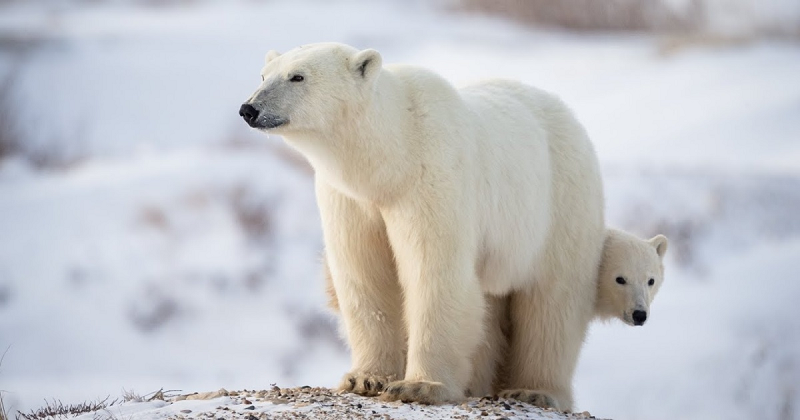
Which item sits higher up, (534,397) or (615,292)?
(615,292)

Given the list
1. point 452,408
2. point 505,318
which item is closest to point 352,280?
point 452,408

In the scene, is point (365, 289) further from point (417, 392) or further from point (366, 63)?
point (366, 63)

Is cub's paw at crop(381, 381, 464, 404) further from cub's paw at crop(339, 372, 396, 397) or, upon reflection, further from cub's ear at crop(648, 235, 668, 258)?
cub's ear at crop(648, 235, 668, 258)

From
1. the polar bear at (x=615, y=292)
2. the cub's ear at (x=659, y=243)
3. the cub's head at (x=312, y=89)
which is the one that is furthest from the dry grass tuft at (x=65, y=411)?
the cub's ear at (x=659, y=243)

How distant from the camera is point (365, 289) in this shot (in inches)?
200

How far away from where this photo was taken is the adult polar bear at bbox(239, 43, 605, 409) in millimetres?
4715

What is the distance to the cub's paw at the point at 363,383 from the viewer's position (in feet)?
16.4

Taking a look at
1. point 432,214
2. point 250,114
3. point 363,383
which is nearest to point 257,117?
point 250,114

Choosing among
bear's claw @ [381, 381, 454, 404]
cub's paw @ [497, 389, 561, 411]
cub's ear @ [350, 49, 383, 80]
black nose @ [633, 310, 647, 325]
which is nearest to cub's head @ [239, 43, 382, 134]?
cub's ear @ [350, 49, 383, 80]

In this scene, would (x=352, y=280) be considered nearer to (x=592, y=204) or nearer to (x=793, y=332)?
(x=592, y=204)

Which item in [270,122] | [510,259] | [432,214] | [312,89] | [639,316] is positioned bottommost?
[639,316]

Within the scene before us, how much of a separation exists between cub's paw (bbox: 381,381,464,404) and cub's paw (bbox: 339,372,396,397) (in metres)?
0.18

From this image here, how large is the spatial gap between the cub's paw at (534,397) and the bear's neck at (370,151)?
1369 millimetres

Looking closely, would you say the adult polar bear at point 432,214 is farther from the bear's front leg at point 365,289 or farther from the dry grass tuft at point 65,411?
the dry grass tuft at point 65,411
